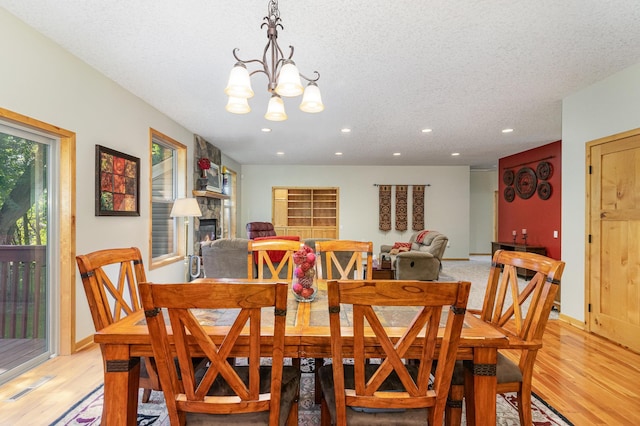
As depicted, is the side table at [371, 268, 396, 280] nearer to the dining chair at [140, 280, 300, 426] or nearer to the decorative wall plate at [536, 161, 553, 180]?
the decorative wall plate at [536, 161, 553, 180]

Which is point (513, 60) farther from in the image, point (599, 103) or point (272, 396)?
point (272, 396)

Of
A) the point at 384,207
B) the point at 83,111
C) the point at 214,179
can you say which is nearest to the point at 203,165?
the point at 214,179

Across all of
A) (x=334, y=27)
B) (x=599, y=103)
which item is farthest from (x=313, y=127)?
(x=599, y=103)

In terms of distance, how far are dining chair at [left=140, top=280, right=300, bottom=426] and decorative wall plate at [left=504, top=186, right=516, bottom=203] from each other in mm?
7124

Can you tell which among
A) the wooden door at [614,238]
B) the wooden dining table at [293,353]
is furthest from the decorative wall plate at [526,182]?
the wooden dining table at [293,353]

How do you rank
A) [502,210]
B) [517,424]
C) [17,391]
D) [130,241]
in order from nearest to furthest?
[517,424]
[17,391]
[130,241]
[502,210]

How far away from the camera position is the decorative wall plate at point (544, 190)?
19.1ft

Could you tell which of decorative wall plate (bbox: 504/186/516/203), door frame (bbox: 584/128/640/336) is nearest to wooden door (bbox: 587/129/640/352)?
door frame (bbox: 584/128/640/336)

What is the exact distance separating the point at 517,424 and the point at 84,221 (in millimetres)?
3651

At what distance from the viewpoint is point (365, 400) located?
3.91 ft

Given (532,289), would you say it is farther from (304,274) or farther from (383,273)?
(383,273)

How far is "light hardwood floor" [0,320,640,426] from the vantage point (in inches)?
77.2

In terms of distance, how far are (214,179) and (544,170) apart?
6.26 metres

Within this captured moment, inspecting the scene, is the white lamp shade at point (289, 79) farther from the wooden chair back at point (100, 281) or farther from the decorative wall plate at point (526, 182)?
the decorative wall plate at point (526, 182)
